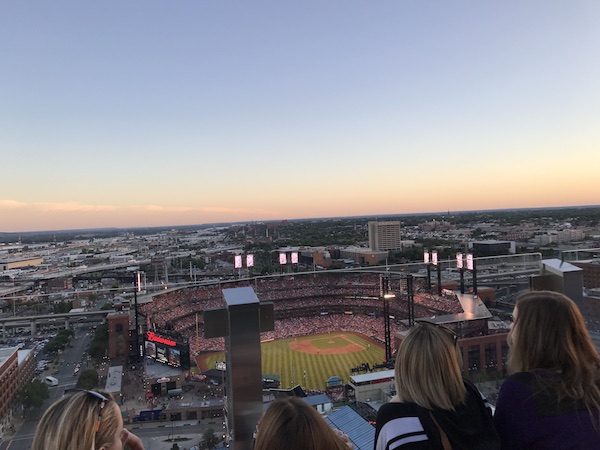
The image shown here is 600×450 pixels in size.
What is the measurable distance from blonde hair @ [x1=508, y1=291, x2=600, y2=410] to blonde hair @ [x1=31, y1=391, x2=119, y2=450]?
1.22 meters

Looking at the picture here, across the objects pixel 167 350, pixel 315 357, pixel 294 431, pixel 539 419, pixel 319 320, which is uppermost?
pixel 294 431

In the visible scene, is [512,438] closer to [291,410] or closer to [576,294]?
[291,410]

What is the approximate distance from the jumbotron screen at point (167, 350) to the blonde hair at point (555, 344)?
616 inches

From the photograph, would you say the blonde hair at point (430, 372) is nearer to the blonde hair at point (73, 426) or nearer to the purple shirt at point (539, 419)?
the purple shirt at point (539, 419)

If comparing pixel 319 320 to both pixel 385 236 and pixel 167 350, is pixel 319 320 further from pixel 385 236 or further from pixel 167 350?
pixel 385 236

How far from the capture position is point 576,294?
2.70m

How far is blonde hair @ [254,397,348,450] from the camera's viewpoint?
94 cm

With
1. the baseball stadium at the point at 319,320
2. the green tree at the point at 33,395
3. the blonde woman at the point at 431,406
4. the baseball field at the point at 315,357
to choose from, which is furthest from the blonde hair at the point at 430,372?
the baseball field at the point at 315,357

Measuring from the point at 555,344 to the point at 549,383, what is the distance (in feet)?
0.48

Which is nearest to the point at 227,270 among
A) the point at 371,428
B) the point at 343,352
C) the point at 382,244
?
the point at 382,244

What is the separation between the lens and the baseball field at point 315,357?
598 inches

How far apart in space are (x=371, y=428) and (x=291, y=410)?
309 centimetres

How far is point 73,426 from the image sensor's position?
3.22ft

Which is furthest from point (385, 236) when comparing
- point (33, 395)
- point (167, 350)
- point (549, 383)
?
point (549, 383)
